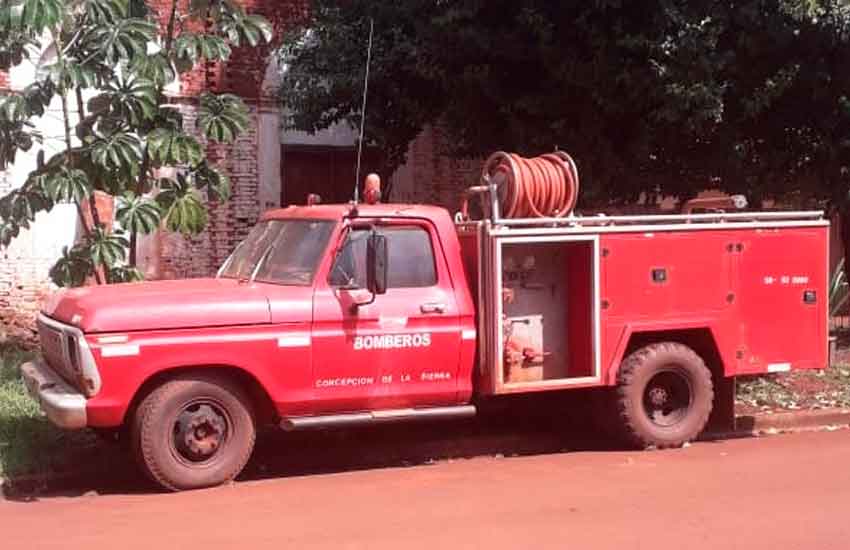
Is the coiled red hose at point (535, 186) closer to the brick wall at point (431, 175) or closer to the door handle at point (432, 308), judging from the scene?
the door handle at point (432, 308)

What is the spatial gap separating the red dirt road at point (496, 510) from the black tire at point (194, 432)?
155 mm

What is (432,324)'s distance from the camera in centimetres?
807

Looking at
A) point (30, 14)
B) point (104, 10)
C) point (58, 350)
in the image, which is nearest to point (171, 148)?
point (104, 10)

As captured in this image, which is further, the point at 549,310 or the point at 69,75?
the point at 69,75

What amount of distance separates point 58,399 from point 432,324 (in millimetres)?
2678

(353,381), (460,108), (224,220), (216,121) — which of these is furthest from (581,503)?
(224,220)

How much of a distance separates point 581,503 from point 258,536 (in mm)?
2154

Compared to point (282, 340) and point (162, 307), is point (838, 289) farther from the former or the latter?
point (162, 307)

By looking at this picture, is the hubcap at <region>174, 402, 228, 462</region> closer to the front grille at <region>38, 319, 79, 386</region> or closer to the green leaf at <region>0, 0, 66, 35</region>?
the front grille at <region>38, 319, 79, 386</region>

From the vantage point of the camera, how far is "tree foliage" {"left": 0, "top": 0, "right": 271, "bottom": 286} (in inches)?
357

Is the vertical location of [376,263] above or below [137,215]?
below

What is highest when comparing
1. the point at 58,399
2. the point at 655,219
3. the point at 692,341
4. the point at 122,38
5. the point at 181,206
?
the point at 122,38

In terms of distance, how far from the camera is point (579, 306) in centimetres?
874

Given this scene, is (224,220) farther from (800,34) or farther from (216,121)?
(800,34)
